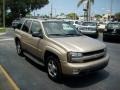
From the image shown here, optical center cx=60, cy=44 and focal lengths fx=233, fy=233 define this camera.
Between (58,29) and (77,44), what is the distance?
1.45 meters

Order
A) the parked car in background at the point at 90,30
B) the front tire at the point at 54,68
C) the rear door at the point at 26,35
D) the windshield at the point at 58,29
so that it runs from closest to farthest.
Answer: the front tire at the point at 54,68 → the windshield at the point at 58,29 → the rear door at the point at 26,35 → the parked car in background at the point at 90,30

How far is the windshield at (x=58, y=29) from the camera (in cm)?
758

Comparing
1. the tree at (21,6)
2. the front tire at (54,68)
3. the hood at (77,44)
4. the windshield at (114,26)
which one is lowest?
the front tire at (54,68)

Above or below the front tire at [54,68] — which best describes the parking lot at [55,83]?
below

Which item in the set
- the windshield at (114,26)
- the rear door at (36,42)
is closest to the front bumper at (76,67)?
the rear door at (36,42)

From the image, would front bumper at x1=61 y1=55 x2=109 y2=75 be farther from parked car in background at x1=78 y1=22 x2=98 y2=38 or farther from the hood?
parked car in background at x1=78 y1=22 x2=98 y2=38

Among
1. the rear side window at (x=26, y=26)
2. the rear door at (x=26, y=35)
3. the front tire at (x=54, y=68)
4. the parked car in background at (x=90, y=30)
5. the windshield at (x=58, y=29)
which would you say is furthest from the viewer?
the parked car in background at (x=90, y=30)

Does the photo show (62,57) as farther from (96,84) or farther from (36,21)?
(36,21)

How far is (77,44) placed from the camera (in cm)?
654

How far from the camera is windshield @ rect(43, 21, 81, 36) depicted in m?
7.58

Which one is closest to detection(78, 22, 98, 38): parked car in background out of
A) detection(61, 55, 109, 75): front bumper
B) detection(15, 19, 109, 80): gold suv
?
detection(15, 19, 109, 80): gold suv

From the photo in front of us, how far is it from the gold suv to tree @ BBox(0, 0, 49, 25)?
43665mm

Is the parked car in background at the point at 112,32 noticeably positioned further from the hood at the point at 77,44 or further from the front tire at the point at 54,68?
the front tire at the point at 54,68

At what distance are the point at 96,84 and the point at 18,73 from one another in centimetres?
266
